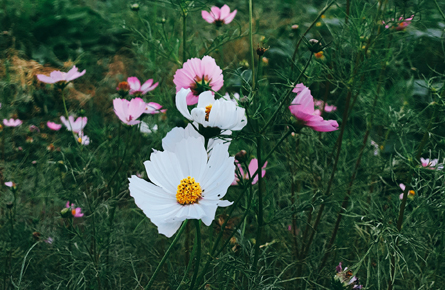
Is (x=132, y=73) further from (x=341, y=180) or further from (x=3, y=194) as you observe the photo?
(x=341, y=180)

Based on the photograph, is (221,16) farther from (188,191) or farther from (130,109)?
(188,191)

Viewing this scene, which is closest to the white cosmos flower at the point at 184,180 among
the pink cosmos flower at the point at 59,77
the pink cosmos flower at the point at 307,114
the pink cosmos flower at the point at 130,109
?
the pink cosmos flower at the point at 307,114

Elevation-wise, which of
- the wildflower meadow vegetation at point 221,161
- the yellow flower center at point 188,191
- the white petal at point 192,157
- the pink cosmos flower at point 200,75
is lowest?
the wildflower meadow vegetation at point 221,161

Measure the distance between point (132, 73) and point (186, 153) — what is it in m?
1.64

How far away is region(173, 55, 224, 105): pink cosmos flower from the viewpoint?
61 cm

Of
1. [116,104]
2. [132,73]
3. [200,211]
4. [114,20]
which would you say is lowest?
[132,73]

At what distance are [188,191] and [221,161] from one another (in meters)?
0.06

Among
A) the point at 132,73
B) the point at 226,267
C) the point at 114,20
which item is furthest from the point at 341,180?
the point at 114,20

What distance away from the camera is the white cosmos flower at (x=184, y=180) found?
0.46 m

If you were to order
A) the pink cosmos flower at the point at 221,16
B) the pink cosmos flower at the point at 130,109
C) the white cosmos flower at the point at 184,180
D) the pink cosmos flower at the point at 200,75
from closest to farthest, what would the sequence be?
the white cosmos flower at the point at 184,180, the pink cosmos flower at the point at 200,75, the pink cosmos flower at the point at 130,109, the pink cosmos flower at the point at 221,16

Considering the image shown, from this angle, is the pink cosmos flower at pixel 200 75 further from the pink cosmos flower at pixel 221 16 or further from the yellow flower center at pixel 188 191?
the pink cosmos flower at pixel 221 16

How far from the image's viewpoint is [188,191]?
0.49m

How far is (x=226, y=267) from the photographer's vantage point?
65 centimetres

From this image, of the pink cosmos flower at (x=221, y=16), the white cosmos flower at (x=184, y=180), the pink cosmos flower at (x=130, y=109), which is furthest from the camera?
the pink cosmos flower at (x=221, y=16)
